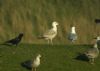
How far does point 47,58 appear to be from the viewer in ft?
97.6

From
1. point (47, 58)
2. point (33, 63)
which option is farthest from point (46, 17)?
point (33, 63)

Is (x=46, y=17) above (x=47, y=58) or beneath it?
above

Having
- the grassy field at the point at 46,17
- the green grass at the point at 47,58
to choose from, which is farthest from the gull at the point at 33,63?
the grassy field at the point at 46,17

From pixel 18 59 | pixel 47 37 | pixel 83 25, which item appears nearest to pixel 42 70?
pixel 18 59

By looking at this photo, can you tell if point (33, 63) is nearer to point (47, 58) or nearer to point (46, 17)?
point (47, 58)

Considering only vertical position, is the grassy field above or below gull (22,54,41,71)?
above

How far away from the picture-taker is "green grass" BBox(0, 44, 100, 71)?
28259mm

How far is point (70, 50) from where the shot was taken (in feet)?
105

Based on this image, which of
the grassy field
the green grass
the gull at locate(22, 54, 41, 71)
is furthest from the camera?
the grassy field

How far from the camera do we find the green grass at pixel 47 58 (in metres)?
28.3

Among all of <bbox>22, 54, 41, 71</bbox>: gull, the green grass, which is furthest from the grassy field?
<bbox>22, 54, 41, 71</bbox>: gull

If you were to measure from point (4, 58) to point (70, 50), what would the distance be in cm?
492

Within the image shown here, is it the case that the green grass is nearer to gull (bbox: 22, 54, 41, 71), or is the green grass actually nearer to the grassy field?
gull (bbox: 22, 54, 41, 71)

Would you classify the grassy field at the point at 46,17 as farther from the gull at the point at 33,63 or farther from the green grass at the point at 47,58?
the gull at the point at 33,63
